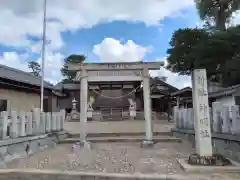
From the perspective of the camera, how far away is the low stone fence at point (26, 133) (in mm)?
7281

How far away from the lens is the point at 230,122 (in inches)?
287

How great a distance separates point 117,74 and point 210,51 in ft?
45.9

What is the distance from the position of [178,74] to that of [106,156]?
70.1ft

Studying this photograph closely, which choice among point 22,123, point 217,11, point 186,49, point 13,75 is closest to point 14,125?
point 22,123

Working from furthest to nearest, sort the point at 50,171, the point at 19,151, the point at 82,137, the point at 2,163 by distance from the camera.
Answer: the point at 82,137, the point at 19,151, the point at 2,163, the point at 50,171

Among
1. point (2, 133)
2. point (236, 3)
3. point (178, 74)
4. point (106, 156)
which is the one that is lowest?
point (106, 156)

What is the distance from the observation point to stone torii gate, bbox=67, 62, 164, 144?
10164 mm

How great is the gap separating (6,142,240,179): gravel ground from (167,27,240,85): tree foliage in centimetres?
1128

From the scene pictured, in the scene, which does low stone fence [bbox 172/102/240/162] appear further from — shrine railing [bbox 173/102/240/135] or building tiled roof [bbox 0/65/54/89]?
building tiled roof [bbox 0/65/54/89]

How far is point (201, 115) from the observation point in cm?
675

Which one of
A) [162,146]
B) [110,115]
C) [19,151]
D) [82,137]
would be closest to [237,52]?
[110,115]

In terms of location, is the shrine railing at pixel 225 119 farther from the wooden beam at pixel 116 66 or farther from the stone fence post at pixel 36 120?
the stone fence post at pixel 36 120

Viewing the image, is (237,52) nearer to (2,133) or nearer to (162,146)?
(162,146)

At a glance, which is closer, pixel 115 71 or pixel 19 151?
pixel 19 151
